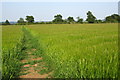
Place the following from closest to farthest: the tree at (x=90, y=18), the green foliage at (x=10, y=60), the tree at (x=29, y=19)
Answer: the green foliage at (x=10, y=60), the tree at (x=90, y=18), the tree at (x=29, y=19)

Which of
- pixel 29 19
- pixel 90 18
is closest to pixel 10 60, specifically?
pixel 90 18

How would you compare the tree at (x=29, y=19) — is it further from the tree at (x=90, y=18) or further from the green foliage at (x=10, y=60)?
the green foliage at (x=10, y=60)

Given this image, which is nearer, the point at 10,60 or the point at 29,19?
the point at 10,60

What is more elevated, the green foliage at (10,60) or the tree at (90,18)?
the tree at (90,18)

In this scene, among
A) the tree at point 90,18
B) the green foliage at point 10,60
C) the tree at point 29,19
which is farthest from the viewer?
the tree at point 29,19

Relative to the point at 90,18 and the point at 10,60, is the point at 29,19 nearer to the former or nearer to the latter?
the point at 90,18

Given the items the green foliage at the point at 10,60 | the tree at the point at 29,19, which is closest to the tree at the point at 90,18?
the tree at the point at 29,19

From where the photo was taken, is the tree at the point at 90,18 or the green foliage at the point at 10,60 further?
the tree at the point at 90,18

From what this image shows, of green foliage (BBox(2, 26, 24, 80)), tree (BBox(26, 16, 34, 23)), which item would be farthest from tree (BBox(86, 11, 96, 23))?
green foliage (BBox(2, 26, 24, 80))

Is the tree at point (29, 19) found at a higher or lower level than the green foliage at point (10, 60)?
higher

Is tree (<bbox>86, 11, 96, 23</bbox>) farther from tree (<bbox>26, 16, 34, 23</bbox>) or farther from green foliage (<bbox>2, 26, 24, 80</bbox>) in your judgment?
green foliage (<bbox>2, 26, 24, 80</bbox>)

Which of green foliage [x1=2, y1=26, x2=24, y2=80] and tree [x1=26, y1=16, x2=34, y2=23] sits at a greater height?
tree [x1=26, y1=16, x2=34, y2=23]

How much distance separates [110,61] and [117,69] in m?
0.26

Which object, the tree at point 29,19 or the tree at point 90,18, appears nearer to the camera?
the tree at point 90,18
